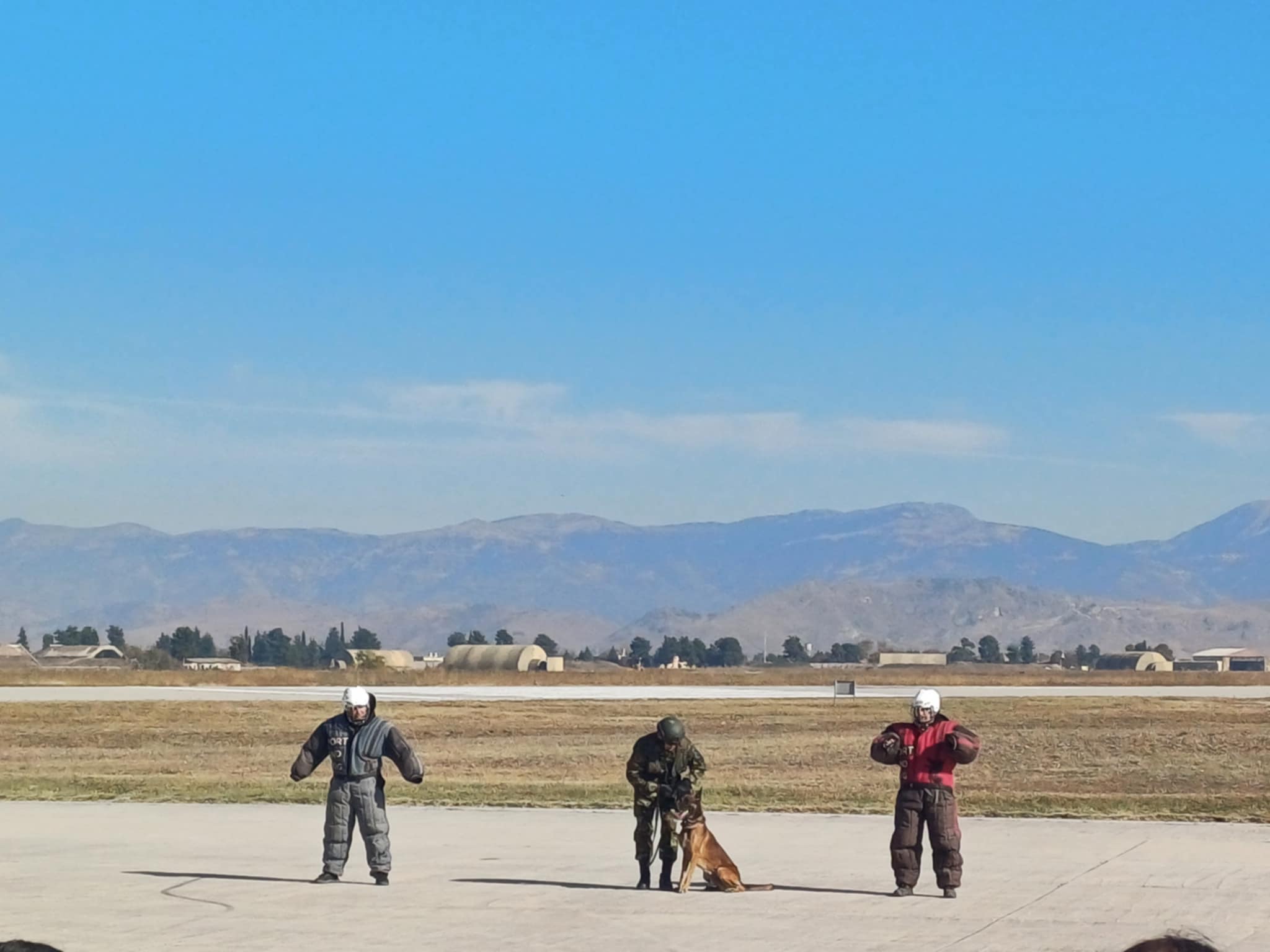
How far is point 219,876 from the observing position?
16953mm

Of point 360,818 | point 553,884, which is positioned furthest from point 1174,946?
point 553,884

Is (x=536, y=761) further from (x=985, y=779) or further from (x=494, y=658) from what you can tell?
(x=494, y=658)

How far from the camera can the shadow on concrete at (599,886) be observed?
1600 cm

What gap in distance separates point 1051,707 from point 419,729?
2268cm

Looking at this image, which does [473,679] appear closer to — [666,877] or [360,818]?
[360,818]

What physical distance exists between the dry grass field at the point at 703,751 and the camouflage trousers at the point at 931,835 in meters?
7.41

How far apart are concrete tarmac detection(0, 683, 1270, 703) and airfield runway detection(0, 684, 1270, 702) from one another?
27 millimetres

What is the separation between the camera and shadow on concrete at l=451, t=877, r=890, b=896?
16.0 m

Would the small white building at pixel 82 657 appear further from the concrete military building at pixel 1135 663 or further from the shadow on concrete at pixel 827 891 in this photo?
the shadow on concrete at pixel 827 891

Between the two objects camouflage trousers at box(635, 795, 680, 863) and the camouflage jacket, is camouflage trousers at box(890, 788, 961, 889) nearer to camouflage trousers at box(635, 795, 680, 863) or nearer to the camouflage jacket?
the camouflage jacket

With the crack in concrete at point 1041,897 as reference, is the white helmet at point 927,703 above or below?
above

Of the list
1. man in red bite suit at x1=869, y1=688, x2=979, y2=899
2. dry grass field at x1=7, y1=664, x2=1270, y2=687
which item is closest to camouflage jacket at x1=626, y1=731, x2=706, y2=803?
man in red bite suit at x1=869, y1=688, x2=979, y2=899

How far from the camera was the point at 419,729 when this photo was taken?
46438 millimetres

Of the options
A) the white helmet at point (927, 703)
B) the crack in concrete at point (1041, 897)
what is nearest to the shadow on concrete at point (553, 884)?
the white helmet at point (927, 703)
